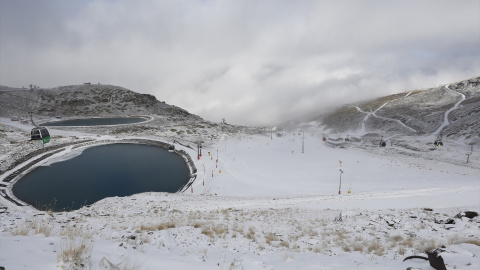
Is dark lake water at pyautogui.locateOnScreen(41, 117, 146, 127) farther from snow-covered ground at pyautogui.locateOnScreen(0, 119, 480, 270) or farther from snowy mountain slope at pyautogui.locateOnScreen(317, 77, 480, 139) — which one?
snowy mountain slope at pyautogui.locateOnScreen(317, 77, 480, 139)

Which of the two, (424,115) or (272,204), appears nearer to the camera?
(272,204)

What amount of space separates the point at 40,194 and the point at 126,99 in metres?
109

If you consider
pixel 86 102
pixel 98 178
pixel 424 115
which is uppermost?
pixel 86 102

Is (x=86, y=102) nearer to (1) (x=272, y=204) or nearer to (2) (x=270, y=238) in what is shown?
(1) (x=272, y=204)

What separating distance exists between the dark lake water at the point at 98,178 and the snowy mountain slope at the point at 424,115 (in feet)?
312

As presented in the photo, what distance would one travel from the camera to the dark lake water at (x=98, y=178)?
1203 inches

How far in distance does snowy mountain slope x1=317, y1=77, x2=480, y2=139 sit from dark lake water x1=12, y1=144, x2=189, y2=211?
3744 inches

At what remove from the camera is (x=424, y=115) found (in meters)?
102

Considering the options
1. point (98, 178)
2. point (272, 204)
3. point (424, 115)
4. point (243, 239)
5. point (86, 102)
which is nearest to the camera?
point (243, 239)

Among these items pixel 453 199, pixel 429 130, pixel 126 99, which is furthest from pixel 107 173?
pixel 429 130

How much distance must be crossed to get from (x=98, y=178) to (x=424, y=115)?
410 feet

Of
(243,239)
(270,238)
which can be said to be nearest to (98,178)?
(243,239)

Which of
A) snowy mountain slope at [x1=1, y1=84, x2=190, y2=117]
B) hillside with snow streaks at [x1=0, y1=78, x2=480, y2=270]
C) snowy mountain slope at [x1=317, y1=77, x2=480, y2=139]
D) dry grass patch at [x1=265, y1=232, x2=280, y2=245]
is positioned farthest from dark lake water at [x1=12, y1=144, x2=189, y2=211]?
snowy mountain slope at [x1=317, y1=77, x2=480, y2=139]

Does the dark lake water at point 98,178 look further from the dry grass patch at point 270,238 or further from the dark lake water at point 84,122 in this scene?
the dark lake water at point 84,122
